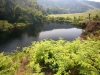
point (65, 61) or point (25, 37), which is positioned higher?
point (65, 61)

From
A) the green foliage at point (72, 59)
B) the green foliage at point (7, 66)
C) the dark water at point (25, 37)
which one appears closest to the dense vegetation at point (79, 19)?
the dark water at point (25, 37)

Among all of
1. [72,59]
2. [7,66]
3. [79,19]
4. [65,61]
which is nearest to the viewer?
[65,61]

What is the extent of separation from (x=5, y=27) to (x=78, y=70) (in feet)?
289

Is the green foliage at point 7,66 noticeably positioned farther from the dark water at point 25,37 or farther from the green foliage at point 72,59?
the dark water at point 25,37

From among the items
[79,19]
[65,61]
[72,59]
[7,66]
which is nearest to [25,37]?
[7,66]

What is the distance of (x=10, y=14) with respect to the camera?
388 ft

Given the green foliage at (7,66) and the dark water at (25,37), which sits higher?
the green foliage at (7,66)

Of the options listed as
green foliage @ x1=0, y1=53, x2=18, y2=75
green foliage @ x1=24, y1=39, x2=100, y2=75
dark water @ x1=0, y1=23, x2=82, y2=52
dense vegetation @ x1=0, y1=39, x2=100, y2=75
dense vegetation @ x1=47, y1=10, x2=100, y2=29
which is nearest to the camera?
green foliage @ x1=24, y1=39, x2=100, y2=75

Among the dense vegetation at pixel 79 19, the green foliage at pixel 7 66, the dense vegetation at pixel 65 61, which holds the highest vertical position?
the dense vegetation at pixel 65 61

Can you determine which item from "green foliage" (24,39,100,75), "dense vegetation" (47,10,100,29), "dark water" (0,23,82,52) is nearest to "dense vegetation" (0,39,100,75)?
"green foliage" (24,39,100,75)

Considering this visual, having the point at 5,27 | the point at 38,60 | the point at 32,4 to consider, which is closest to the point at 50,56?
the point at 38,60

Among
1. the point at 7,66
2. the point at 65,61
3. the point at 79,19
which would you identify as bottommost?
the point at 79,19

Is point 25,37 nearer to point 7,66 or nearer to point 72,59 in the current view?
point 7,66

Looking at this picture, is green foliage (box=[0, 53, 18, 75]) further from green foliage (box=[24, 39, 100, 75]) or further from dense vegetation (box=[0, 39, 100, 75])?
green foliage (box=[24, 39, 100, 75])
